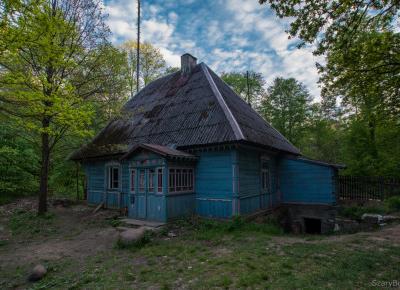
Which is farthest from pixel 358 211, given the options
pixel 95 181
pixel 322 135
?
pixel 95 181

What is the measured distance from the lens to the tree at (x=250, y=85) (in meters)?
28.0

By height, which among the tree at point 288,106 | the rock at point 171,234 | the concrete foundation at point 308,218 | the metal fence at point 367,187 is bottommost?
the concrete foundation at point 308,218

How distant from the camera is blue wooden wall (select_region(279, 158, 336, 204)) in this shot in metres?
12.2

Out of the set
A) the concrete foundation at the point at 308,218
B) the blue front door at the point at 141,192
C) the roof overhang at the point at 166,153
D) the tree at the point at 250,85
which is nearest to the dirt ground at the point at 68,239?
the blue front door at the point at 141,192

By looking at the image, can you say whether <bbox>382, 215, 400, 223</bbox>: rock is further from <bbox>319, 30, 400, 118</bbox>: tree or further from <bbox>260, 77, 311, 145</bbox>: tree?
<bbox>260, 77, 311, 145</bbox>: tree

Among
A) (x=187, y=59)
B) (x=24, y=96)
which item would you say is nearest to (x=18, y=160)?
(x=24, y=96)

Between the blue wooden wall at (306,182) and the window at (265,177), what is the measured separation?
1.74m

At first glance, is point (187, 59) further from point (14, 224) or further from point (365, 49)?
point (14, 224)

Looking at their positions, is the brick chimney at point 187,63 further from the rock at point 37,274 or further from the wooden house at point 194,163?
the rock at point 37,274

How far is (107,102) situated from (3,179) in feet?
30.1

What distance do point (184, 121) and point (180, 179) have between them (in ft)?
10.4

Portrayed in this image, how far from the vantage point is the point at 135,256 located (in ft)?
21.6

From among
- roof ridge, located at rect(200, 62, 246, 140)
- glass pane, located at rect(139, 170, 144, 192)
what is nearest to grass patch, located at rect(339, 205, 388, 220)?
roof ridge, located at rect(200, 62, 246, 140)

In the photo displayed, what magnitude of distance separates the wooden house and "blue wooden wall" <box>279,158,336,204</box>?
5cm
